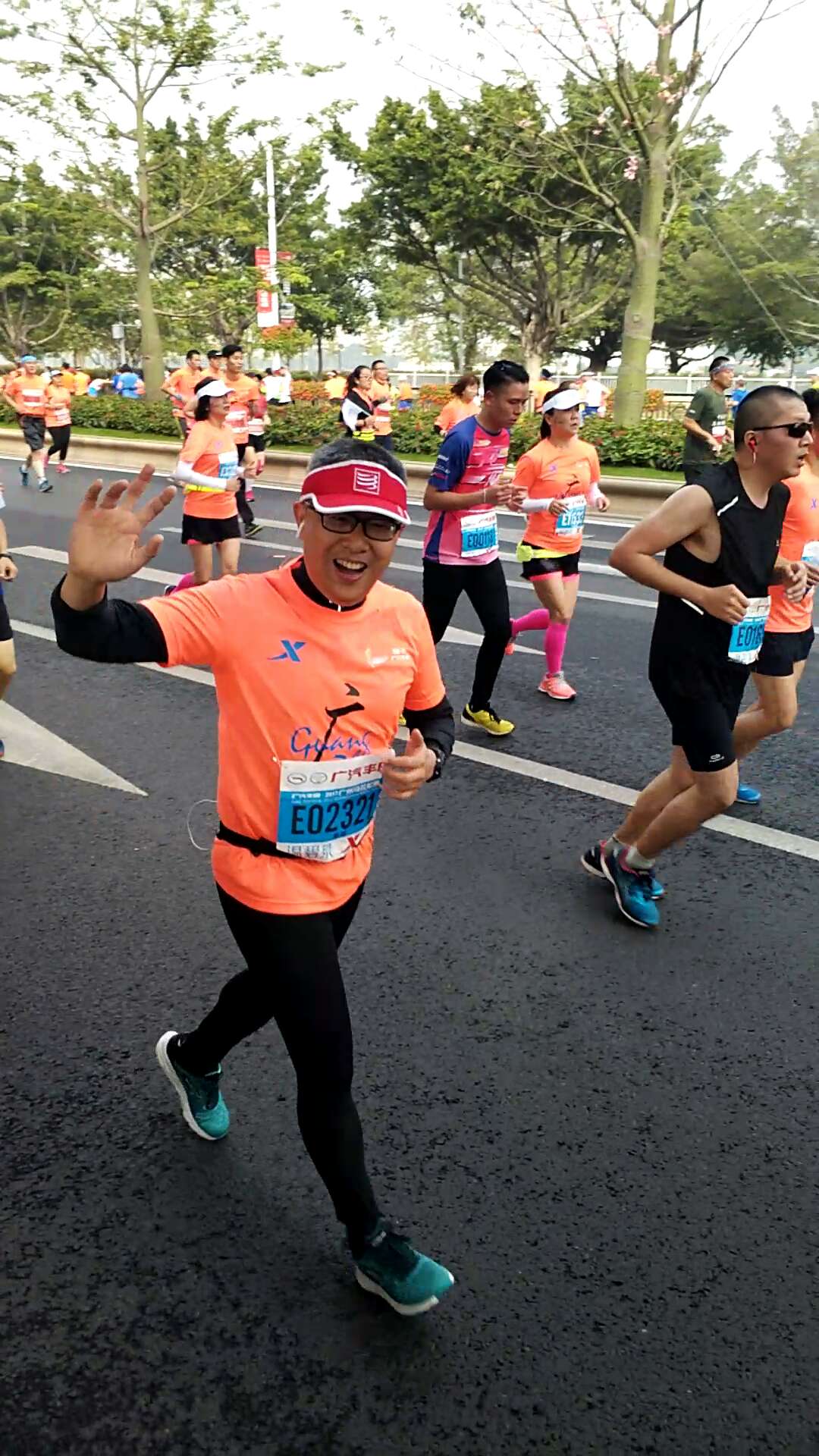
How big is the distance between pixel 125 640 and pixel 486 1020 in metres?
1.92

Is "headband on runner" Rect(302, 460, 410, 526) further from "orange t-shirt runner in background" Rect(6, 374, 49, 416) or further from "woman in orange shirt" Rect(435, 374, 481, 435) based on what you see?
"orange t-shirt runner in background" Rect(6, 374, 49, 416)

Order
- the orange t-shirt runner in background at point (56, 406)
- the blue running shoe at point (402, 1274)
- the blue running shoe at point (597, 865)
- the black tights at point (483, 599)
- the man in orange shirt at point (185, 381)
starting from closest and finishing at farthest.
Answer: the blue running shoe at point (402, 1274), the blue running shoe at point (597, 865), the black tights at point (483, 599), the man in orange shirt at point (185, 381), the orange t-shirt runner in background at point (56, 406)

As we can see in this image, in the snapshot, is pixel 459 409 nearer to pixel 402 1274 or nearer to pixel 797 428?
pixel 797 428

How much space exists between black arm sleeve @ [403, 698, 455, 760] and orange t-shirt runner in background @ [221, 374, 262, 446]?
10276mm

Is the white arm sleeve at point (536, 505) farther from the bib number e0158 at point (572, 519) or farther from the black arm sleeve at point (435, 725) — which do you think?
the black arm sleeve at point (435, 725)

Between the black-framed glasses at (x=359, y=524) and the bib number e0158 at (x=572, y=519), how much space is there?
4.37m

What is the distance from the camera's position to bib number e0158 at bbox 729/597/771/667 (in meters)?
3.75

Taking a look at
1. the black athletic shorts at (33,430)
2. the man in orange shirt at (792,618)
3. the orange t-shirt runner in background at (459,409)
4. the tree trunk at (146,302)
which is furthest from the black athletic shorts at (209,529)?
the tree trunk at (146,302)

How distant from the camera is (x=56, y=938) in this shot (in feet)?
12.9

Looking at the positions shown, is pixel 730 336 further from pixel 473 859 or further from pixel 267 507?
pixel 473 859

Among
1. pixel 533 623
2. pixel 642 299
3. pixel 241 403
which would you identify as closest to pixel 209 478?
pixel 533 623

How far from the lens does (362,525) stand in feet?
7.17

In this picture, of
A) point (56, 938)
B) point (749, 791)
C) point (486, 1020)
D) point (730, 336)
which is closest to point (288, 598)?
point (486, 1020)

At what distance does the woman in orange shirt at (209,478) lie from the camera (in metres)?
7.96
